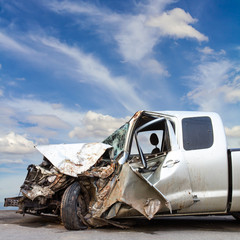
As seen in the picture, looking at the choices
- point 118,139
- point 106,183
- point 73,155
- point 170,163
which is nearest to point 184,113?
point 170,163

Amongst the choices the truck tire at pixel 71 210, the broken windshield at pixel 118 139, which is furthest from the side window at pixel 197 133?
the truck tire at pixel 71 210

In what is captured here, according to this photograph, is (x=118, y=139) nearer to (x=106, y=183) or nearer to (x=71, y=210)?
(x=106, y=183)

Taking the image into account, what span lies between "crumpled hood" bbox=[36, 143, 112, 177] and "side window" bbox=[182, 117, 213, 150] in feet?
4.66

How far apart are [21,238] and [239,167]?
372cm

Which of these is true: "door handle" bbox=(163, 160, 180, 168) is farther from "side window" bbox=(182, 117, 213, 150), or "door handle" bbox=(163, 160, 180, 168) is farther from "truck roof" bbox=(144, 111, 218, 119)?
"truck roof" bbox=(144, 111, 218, 119)

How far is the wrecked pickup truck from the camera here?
16.4 feet

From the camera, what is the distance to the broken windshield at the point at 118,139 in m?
5.88

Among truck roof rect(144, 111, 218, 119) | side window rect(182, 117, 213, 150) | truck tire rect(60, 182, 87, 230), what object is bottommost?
truck tire rect(60, 182, 87, 230)

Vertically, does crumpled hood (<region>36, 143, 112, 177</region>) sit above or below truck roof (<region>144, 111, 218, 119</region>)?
below

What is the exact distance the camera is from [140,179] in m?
4.96

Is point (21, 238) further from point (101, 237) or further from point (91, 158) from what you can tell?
point (91, 158)

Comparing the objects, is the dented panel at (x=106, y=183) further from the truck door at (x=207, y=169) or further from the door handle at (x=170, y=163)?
the truck door at (x=207, y=169)

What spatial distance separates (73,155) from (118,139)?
104 centimetres

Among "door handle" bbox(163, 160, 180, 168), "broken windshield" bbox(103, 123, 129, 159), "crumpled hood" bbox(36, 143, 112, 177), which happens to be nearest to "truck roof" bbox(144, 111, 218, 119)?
"broken windshield" bbox(103, 123, 129, 159)
